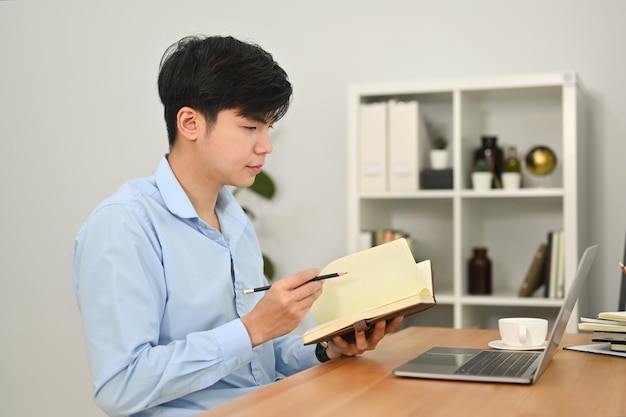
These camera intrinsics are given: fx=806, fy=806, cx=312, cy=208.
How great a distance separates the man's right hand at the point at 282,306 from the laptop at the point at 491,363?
0.72 ft

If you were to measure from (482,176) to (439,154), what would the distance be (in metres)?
0.23

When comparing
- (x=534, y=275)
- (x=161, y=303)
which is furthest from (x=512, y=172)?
(x=161, y=303)

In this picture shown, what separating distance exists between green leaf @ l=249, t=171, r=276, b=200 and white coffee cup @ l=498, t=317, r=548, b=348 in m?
2.16

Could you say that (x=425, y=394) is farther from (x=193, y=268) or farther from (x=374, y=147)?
(x=374, y=147)

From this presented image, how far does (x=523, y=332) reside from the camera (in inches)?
69.7

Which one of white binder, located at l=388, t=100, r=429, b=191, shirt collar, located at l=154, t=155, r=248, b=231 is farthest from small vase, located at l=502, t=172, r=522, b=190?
shirt collar, located at l=154, t=155, r=248, b=231

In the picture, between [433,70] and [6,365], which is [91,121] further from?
[433,70]

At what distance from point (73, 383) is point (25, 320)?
1.40 feet

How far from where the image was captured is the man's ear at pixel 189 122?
1.75 metres

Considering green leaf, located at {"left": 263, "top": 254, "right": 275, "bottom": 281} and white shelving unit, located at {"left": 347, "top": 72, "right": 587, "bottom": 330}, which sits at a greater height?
white shelving unit, located at {"left": 347, "top": 72, "right": 587, "bottom": 330}

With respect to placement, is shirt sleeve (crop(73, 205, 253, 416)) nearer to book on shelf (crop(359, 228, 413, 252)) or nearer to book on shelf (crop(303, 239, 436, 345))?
book on shelf (crop(303, 239, 436, 345))

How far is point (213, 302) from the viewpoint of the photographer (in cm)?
171

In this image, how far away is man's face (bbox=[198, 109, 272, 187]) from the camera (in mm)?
1740

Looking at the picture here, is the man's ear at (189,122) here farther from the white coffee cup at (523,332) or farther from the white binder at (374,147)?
the white binder at (374,147)
